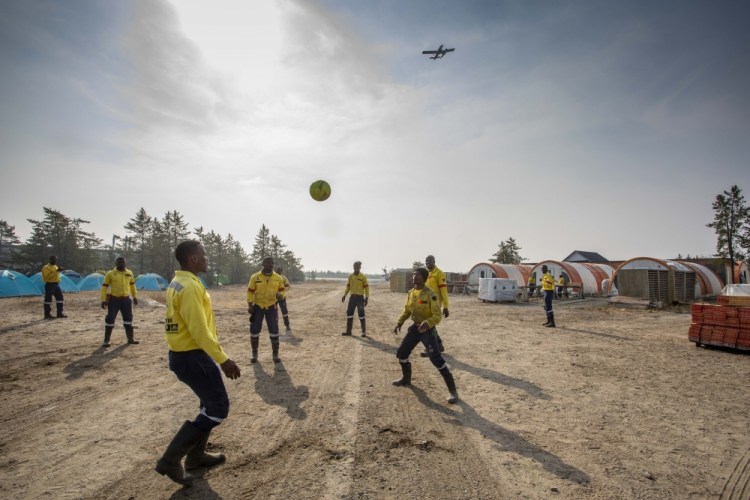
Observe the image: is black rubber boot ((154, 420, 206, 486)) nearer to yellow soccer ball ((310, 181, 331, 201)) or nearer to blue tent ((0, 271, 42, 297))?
yellow soccer ball ((310, 181, 331, 201))

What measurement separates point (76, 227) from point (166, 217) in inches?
510

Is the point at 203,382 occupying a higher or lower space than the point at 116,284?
lower

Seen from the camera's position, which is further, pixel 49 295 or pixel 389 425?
pixel 49 295

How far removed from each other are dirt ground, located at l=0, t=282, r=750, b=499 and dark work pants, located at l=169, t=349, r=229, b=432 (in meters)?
0.60

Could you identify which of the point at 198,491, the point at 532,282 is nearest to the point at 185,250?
the point at 198,491

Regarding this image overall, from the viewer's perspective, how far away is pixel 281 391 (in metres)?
5.48

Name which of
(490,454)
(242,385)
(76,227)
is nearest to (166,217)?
(76,227)

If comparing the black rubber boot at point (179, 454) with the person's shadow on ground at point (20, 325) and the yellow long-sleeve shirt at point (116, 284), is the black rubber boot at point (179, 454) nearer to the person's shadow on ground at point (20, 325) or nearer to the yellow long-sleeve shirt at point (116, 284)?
the yellow long-sleeve shirt at point (116, 284)

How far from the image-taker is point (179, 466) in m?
2.97

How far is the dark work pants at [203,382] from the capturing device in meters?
3.11

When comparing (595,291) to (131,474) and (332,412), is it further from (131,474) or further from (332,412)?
(131,474)

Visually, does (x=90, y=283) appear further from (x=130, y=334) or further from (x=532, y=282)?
(x=532, y=282)

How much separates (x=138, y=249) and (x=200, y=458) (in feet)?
207

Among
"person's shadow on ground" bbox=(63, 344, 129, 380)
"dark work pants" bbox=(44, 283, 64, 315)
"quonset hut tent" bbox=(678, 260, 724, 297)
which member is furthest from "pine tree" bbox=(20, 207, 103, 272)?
"quonset hut tent" bbox=(678, 260, 724, 297)
